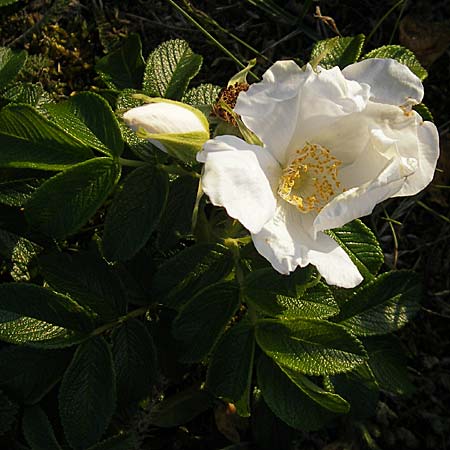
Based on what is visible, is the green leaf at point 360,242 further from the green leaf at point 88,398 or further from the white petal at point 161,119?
the green leaf at point 88,398

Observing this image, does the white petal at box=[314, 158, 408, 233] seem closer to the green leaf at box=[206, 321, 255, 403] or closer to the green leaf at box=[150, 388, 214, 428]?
the green leaf at box=[206, 321, 255, 403]

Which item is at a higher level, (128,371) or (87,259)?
(87,259)

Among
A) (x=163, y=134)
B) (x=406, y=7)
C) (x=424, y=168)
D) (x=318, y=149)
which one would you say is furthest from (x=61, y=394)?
(x=406, y=7)

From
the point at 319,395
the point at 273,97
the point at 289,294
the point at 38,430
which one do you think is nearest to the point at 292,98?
the point at 273,97

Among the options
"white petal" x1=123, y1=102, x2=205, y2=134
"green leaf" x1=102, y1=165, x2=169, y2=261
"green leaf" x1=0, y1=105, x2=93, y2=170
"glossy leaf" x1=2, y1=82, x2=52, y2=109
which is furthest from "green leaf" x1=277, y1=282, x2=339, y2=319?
"glossy leaf" x1=2, y1=82, x2=52, y2=109

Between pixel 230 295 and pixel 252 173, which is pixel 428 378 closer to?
pixel 230 295

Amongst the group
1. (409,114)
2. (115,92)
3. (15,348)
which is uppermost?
(409,114)

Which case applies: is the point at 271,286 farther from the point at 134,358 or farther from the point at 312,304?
the point at 134,358
